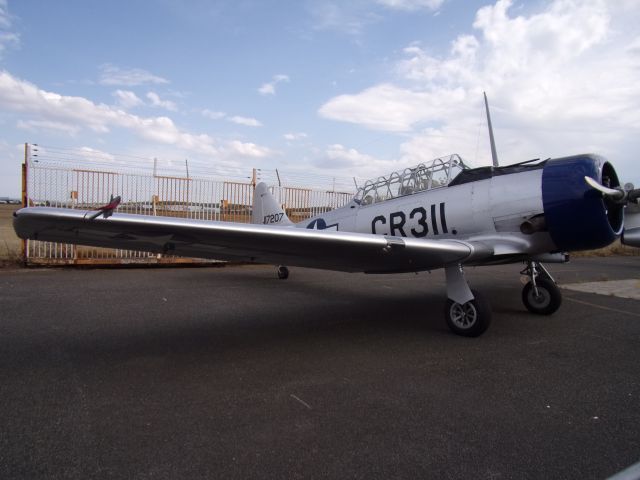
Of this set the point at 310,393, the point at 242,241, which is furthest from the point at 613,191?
the point at 242,241

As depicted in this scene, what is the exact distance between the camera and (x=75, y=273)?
9.27 metres

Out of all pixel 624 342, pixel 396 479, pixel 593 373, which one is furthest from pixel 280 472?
pixel 624 342

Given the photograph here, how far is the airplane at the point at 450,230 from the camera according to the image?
3.09 m

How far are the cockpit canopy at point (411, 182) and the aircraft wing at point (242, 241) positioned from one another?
127cm

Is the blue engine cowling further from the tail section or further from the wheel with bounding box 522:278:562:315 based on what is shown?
the tail section

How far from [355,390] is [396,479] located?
105 centimetres

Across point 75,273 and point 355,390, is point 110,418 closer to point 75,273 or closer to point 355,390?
point 355,390

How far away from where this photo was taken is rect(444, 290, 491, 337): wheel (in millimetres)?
4188

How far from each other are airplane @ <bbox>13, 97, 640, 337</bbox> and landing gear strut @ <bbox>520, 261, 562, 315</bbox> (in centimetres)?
1

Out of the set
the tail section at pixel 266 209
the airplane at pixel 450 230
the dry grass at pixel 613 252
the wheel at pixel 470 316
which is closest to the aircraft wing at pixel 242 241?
the airplane at pixel 450 230

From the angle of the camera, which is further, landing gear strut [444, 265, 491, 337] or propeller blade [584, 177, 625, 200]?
landing gear strut [444, 265, 491, 337]

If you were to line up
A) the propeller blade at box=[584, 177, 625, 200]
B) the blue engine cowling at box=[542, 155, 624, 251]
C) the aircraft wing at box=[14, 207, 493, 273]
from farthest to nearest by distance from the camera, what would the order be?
1. the blue engine cowling at box=[542, 155, 624, 251]
2. the propeller blade at box=[584, 177, 625, 200]
3. the aircraft wing at box=[14, 207, 493, 273]

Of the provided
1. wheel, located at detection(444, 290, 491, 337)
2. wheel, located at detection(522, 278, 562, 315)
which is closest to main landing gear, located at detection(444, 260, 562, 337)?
wheel, located at detection(444, 290, 491, 337)

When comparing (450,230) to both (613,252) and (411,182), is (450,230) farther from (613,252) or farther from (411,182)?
(613,252)
